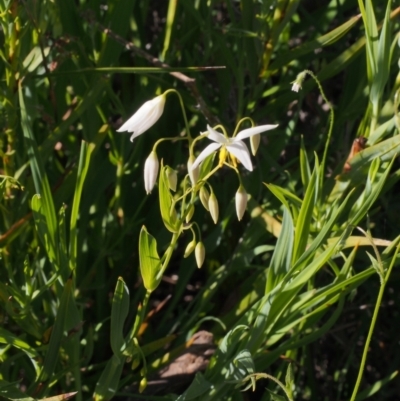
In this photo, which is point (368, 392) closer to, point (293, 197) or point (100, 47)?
point (293, 197)

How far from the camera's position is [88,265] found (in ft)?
4.68

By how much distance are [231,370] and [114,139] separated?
52cm

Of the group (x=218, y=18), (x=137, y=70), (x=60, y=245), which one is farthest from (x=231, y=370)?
(x=218, y=18)

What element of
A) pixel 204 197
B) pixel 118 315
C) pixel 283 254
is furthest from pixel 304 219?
pixel 118 315

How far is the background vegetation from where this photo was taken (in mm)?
1026

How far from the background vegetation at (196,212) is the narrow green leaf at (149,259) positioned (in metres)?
0.05

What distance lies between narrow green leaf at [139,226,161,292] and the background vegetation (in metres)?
0.05

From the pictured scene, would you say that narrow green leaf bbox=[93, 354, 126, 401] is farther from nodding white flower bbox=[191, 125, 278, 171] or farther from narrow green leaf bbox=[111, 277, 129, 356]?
nodding white flower bbox=[191, 125, 278, 171]

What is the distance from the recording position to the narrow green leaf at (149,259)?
0.90 meters

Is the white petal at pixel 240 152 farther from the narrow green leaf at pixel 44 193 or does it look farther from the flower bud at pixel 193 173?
the narrow green leaf at pixel 44 193

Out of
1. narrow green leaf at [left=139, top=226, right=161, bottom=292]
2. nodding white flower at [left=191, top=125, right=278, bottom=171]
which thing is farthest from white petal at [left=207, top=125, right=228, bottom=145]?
narrow green leaf at [left=139, top=226, right=161, bottom=292]

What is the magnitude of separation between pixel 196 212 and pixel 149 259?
52 cm

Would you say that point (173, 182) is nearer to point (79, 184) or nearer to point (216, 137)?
point (216, 137)

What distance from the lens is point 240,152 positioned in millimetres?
812
